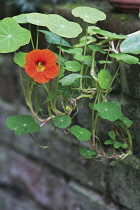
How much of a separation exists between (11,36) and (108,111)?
0.97 feet

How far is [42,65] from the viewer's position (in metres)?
0.74

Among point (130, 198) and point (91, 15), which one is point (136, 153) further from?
point (91, 15)

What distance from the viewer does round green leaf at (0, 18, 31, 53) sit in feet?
2.36

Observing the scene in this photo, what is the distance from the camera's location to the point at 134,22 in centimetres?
93

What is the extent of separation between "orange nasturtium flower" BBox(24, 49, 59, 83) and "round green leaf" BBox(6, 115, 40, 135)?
0.15 metres

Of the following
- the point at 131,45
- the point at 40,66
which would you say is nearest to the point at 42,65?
the point at 40,66

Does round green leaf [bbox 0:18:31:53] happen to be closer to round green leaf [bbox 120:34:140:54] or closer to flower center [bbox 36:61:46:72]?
flower center [bbox 36:61:46:72]

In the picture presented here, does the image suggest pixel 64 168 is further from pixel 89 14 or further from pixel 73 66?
pixel 89 14

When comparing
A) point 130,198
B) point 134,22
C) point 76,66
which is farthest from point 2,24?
point 130,198

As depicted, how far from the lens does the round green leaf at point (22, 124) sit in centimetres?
81

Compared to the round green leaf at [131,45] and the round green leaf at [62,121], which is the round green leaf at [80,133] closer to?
the round green leaf at [62,121]

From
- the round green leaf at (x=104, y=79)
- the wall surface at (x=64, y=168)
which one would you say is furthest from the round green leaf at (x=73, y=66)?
the wall surface at (x=64, y=168)

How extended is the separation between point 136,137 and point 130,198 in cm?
26

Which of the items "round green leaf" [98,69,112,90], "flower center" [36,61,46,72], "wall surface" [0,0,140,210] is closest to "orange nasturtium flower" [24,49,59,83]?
"flower center" [36,61,46,72]
